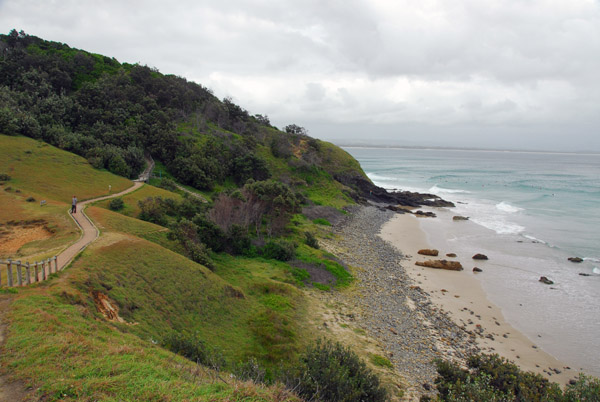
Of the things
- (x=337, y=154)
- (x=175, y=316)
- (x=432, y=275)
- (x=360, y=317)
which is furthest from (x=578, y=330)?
(x=337, y=154)

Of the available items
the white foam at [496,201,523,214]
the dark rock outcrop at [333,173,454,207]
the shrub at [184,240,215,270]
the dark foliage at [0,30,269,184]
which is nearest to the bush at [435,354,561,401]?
the shrub at [184,240,215,270]

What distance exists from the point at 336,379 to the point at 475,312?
1512 centimetres

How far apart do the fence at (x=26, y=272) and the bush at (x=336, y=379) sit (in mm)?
9528

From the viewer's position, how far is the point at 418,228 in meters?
43.1

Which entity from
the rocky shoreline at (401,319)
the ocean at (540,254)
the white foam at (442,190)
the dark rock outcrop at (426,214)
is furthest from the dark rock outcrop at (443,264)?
the white foam at (442,190)

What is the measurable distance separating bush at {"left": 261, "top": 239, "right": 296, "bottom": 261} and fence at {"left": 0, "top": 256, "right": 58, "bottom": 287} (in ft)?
50.8

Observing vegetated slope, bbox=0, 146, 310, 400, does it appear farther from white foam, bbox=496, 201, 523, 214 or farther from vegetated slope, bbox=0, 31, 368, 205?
white foam, bbox=496, 201, 523, 214

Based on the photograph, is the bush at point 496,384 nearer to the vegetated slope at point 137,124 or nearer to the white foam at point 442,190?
the vegetated slope at point 137,124

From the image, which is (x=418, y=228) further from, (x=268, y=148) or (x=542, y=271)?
(x=268, y=148)

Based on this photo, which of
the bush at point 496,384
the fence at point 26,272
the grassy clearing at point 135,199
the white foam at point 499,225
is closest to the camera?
the bush at point 496,384

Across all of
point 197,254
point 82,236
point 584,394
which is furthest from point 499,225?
point 82,236

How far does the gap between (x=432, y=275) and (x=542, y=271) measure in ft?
32.5

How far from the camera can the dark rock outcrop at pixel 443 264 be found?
28.4 meters

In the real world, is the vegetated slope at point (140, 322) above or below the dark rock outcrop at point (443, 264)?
above
